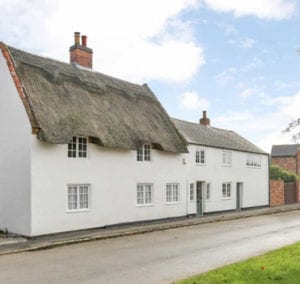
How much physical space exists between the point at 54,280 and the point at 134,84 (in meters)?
18.6

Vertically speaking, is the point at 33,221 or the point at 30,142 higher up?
the point at 30,142

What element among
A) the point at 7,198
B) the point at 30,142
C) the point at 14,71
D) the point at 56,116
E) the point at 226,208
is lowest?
the point at 226,208

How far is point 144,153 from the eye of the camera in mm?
23266

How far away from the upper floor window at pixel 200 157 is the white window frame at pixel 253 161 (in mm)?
6693

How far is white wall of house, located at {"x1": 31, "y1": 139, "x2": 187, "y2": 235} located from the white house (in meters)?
0.04

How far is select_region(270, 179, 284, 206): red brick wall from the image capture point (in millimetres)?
37322

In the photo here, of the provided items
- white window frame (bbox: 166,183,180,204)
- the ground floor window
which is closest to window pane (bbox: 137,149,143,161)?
white window frame (bbox: 166,183,180,204)

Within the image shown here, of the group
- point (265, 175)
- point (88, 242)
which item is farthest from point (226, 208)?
point (88, 242)

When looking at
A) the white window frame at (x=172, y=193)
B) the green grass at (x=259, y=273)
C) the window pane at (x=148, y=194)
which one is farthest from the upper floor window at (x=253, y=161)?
the green grass at (x=259, y=273)

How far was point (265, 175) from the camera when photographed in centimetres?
3625

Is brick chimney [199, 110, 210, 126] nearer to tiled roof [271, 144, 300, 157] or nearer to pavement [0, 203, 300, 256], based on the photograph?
pavement [0, 203, 300, 256]

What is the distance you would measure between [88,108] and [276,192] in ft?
78.4

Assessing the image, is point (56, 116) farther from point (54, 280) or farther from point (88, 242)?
point (54, 280)

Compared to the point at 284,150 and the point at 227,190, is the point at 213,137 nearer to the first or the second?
the point at 227,190
